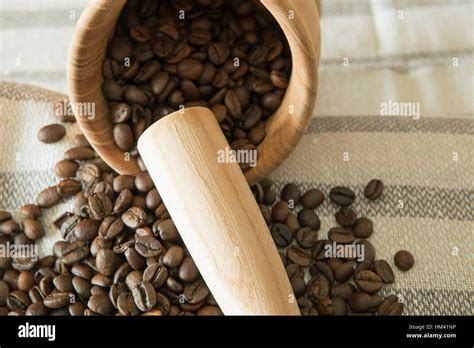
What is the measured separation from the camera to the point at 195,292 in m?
1.26

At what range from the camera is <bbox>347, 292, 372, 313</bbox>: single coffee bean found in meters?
1.30

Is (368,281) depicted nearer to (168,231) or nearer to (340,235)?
(340,235)

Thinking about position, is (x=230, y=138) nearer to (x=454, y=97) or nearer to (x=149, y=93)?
(x=149, y=93)

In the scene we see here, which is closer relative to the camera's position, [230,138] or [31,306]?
[31,306]

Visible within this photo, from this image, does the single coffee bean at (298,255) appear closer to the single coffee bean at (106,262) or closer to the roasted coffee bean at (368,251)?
the roasted coffee bean at (368,251)

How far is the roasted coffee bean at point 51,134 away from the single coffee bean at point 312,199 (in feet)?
1.89

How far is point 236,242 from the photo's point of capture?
3.67 ft

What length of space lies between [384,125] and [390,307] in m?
0.47

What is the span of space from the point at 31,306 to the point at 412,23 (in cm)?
130

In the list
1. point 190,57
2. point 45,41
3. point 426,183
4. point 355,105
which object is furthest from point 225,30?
point 45,41

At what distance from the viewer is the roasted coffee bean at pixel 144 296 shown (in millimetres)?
1214

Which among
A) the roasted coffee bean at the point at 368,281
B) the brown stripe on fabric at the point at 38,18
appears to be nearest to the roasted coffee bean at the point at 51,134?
the brown stripe on fabric at the point at 38,18

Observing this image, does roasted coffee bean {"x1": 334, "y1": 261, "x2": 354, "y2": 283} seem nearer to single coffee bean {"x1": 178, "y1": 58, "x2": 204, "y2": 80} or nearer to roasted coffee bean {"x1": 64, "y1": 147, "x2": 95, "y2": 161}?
single coffee bean {"x1": 178, "y1": 58, "x2": 204, "y2": 80}

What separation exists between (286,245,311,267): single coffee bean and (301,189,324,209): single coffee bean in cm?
11
